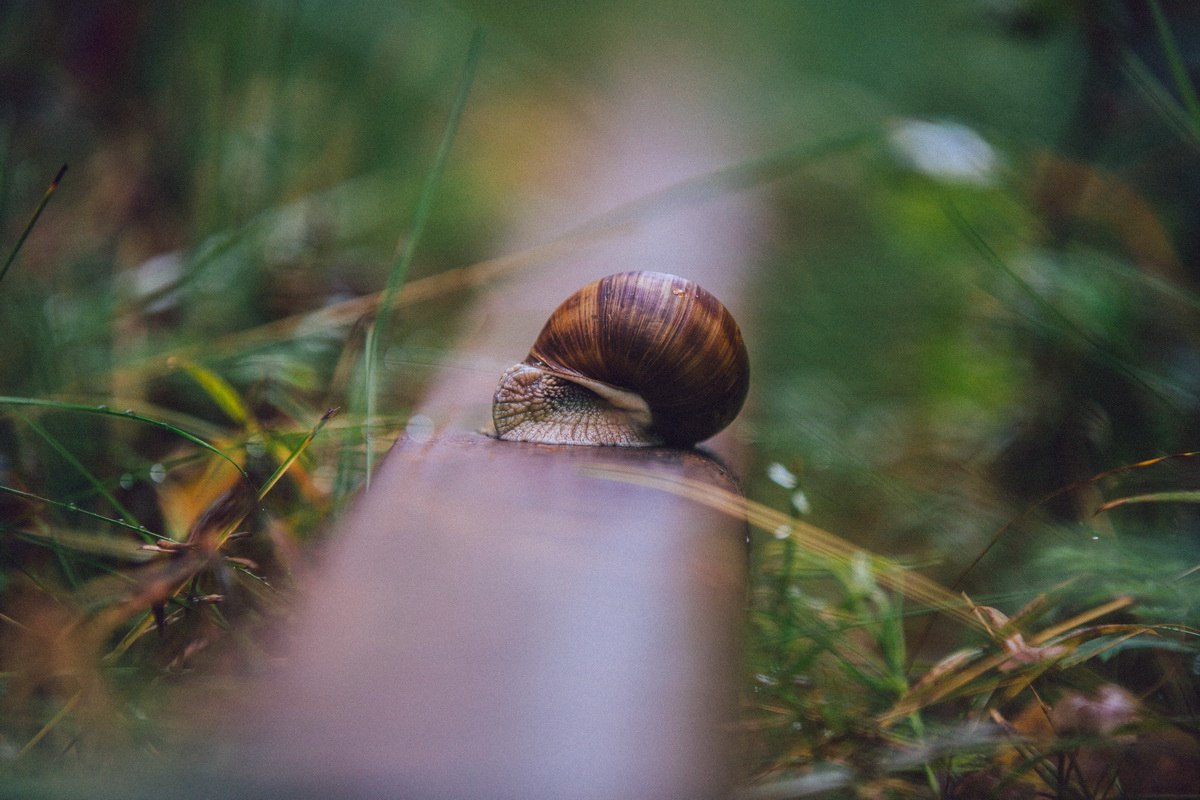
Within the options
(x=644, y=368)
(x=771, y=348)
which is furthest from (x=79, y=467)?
(x=771, y=348)

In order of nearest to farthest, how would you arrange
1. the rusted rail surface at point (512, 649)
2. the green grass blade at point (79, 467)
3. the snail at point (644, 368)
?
the rusted rail surface at point (512, 649), the green grass blade at point (79, 467), the snail at point (644, 368)

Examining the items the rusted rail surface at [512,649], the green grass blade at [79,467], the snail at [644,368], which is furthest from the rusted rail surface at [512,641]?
the green grass blade at [79,467]

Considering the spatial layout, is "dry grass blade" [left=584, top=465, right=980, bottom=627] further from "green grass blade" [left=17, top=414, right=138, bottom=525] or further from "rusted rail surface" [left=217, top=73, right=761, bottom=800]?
"green grass blade" [left=17, top=414, right=138, bottom=525]

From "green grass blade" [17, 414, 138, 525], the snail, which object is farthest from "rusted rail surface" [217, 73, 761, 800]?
"green grass blade" [17, 414, 138, 525]

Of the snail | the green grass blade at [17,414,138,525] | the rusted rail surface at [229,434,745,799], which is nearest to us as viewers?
the rusted rail surface at [229,434,745,799]

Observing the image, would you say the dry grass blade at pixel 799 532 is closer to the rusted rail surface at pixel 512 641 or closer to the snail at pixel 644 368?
the rusted rail surface at pixel 512 641

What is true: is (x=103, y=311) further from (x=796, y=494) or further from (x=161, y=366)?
(x=796, y=494)
